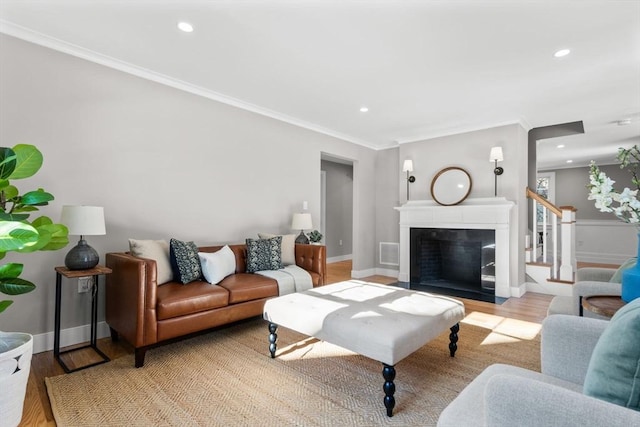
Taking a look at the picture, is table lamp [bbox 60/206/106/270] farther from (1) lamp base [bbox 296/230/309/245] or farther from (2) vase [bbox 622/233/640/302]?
(2) vase [bbox 622/233/640/302]

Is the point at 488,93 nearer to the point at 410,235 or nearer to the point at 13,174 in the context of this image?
the point at 410,235

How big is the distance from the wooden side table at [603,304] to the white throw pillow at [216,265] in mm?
2751

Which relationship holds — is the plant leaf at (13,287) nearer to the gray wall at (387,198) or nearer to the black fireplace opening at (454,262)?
the black fireplace opening at (454,262)

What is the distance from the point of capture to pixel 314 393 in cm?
194

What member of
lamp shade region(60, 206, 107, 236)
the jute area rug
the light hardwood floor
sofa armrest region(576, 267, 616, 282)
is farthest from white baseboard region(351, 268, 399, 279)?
lamp shade region(60, 206, 107, 236)

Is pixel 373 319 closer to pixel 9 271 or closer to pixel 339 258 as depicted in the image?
pixel 9 271

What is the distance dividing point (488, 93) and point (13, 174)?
167 inches

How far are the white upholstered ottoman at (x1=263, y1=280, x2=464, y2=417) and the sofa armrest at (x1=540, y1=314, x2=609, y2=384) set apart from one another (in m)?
0.67

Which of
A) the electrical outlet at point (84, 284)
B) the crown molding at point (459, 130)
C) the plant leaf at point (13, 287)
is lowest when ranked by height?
the electrical outlet at point (84, 284)

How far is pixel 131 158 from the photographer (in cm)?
301

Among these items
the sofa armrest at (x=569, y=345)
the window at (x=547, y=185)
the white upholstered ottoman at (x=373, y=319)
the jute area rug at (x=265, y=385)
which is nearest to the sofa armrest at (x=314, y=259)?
the white upholstered ottoman at (x=373, y=319)

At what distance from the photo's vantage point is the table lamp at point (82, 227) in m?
2.31

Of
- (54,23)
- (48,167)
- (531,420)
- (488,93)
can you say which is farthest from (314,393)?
(488,93)

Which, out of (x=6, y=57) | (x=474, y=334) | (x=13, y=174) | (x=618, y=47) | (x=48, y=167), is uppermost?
(x=618, y=47)
